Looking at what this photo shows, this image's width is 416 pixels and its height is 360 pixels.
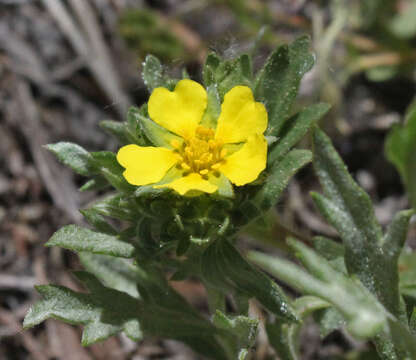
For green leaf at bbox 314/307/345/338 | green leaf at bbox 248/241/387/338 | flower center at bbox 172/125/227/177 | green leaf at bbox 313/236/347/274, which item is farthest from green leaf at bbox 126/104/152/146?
green leaf at bbox 314/307/345/338

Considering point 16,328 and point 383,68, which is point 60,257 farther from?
point 383,68

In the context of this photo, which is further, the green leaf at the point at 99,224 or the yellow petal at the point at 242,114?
the green leaf at the point at 99,224

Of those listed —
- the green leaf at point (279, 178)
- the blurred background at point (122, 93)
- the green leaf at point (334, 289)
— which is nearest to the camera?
the green leaf at point (334, 289)

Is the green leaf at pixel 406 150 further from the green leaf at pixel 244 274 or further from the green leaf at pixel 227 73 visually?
the green leaf at pixel 244 274

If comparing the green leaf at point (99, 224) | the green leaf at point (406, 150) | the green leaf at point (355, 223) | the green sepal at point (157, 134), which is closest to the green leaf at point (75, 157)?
the green leaf at point (99, 224)

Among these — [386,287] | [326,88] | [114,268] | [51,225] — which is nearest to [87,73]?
[51,225]

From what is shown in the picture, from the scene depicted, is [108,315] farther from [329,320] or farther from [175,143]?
[329,320]
